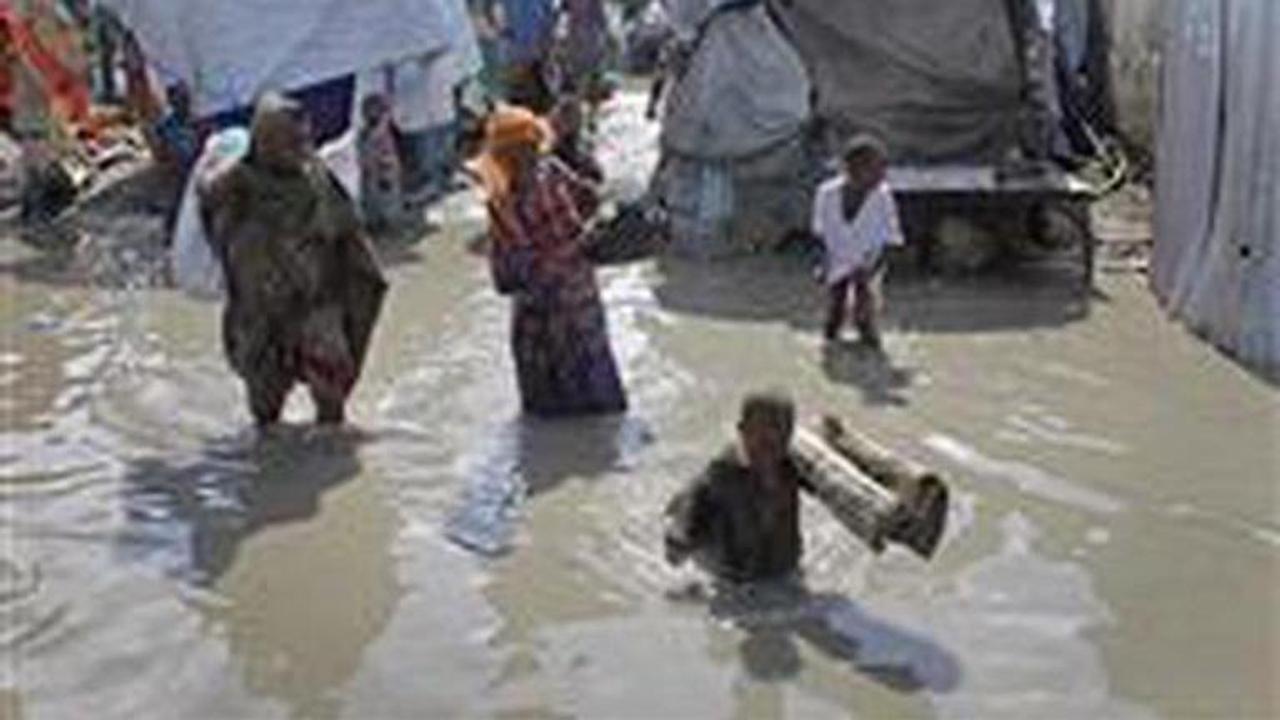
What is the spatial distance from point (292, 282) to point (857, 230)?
301 cm

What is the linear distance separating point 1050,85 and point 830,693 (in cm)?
1083

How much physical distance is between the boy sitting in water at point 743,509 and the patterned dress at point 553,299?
2.48m

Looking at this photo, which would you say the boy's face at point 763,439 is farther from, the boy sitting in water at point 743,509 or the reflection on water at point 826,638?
the reflection on water at point 826,638

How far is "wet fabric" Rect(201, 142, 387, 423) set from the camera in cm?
946

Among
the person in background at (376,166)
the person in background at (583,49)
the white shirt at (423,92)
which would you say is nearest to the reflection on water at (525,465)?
the person in background at (376,166)

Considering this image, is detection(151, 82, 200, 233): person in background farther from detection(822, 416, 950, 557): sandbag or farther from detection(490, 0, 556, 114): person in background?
detection(822, 416, 950, 557): sandbag

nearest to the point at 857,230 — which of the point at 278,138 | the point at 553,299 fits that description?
the point at 553,299

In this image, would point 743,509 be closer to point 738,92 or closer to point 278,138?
point 278,138

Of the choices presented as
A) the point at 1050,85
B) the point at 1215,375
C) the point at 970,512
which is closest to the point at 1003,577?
the point at 970,512

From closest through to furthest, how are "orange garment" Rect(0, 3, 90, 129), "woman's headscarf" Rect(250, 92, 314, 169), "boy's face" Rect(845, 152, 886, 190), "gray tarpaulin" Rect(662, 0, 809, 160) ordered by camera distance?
"woman's headscarf" Rect(250, 92, 314, 169), "boy's face" Rect(845, 152, 886, 190), "gray tarpaulin" Rect(662, 0, 809, 160), "orange garment" Rect(0, 3, 90, 129)

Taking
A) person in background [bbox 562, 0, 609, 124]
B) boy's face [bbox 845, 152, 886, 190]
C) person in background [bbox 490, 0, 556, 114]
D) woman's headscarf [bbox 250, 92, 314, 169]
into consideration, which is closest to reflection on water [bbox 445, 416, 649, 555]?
woman's headscarf [bbox 250, 92, 314, 169]

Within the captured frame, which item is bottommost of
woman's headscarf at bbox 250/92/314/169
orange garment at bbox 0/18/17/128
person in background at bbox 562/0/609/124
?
person in background at bbox 562/0/609/124

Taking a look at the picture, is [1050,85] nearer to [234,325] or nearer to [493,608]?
[234,325]

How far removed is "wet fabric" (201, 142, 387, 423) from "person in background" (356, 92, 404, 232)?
18.6 feet
